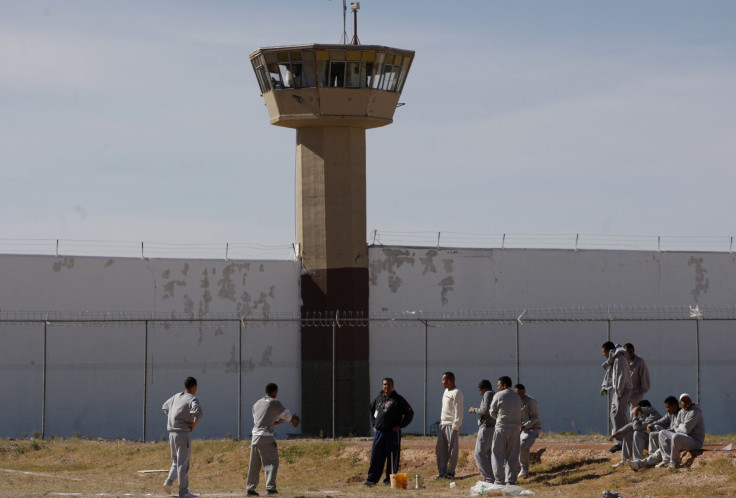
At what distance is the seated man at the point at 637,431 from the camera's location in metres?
18.2

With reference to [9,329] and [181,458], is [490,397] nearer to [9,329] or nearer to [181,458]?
[181,458]

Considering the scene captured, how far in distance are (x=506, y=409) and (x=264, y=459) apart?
11.3 ft

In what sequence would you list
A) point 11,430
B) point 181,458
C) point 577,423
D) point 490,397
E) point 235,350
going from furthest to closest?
point 577,423, point 235,350, point 11,430, point 490,397, point 181,458

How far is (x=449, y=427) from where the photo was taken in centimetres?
1916

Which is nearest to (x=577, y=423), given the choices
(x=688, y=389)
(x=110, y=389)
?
(x=688, y=389)

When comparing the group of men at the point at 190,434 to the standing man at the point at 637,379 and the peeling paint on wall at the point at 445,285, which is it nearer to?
the standing man at the point at 637,379

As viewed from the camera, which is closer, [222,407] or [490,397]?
[490,397]

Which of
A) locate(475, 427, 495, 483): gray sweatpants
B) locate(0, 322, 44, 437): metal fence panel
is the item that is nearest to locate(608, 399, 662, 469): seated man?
locate(475, 427, 495, 483): gray sweatpants

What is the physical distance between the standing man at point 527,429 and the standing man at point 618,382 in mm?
1102

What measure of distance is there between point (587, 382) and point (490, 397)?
1783cm

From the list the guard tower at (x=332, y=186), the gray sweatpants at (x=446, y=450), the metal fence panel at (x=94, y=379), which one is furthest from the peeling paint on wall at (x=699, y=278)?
the gray sweatpants at (x=446, y=450)

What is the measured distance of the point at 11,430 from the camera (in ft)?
100

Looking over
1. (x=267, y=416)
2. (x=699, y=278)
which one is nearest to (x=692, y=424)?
(x=267, y=416)

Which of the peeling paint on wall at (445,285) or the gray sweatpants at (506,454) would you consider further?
the peeling paint on wall at (445,285)
